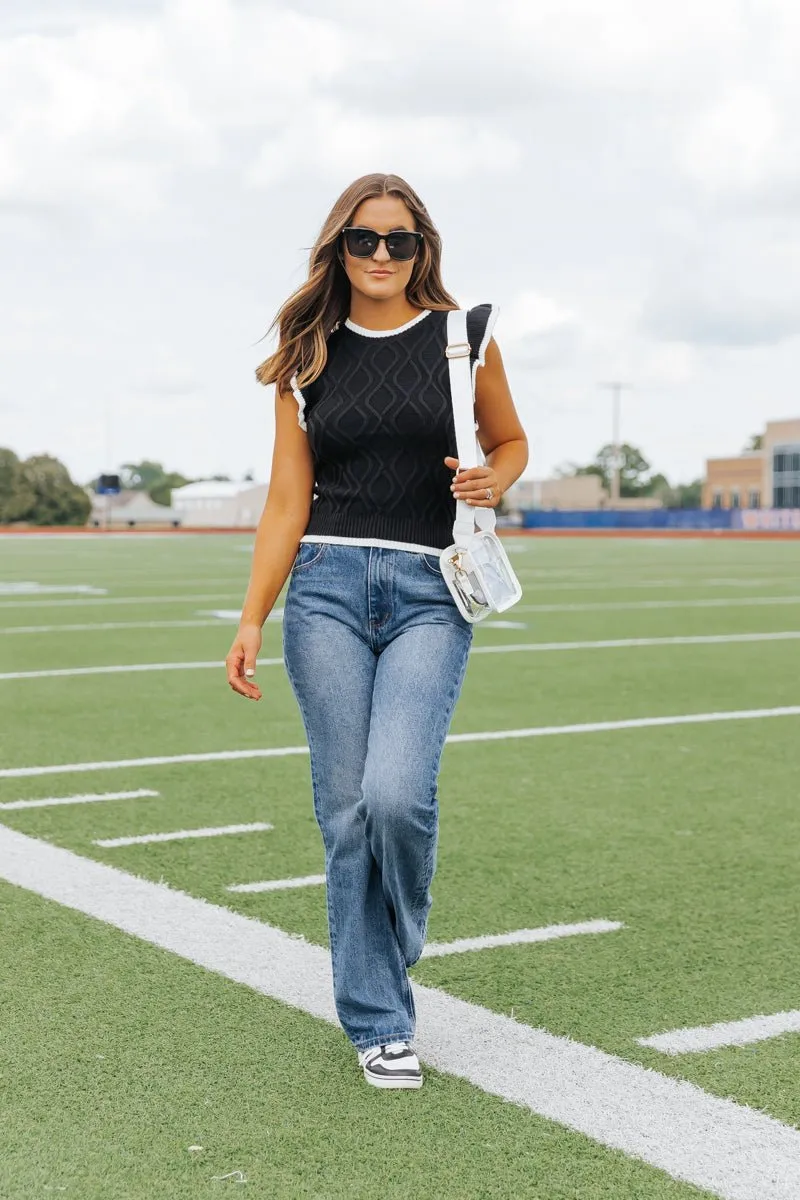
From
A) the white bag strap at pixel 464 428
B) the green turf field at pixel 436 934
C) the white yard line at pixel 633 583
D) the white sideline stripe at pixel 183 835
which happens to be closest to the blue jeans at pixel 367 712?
the white bag strap at pixel 464 428

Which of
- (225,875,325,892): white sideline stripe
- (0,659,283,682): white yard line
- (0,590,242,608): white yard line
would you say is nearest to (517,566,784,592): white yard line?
(0,590,242,608): white yard line

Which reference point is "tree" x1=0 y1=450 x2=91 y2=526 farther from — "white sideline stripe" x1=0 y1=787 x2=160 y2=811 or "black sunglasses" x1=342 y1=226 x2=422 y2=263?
"black sunglasses" x1=342 y1=226 x2=422 y2=263

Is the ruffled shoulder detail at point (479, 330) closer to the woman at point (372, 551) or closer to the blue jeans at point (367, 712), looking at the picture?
the woman at point (372, 551)

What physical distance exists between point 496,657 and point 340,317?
9016 mm

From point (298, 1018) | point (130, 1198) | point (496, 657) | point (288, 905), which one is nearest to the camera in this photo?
point (130, 1198)

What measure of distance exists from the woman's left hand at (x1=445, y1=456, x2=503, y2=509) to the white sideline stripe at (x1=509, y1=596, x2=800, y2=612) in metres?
14.0

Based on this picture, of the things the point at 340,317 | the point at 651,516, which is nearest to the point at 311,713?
the point at 340,317

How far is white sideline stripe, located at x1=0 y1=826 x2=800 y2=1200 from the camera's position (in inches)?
120

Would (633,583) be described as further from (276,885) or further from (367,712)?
(367,712)

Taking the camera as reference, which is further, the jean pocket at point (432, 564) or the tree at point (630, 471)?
the tree at point (630, 471)

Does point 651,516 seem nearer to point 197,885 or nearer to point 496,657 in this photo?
point 496,657

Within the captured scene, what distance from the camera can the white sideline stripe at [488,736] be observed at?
7430 millimetres

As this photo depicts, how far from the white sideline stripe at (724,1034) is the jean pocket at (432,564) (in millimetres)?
1215

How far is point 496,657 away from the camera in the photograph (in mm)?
12609
